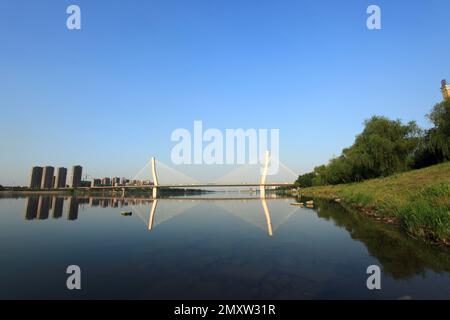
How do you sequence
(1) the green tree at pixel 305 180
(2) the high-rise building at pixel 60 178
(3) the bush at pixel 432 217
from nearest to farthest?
(3) the bush at pixel 432 217, (1) the green tree at pixel 305 180, (2) the high-rise building at pixel 60 178

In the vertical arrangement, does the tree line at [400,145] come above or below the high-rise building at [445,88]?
below

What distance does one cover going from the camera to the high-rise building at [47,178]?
138 m

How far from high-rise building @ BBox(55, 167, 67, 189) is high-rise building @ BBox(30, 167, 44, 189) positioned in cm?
977

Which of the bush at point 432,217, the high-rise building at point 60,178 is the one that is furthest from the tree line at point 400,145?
the high-rise building at point 60,178

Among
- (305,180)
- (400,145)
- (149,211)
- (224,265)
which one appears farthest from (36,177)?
(224,265)

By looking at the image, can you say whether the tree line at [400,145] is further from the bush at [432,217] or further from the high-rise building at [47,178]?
the high-rise building at [47,178]

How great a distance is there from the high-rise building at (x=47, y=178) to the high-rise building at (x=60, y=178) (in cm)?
418

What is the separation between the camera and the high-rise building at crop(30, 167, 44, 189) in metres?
138

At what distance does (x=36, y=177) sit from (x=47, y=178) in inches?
208

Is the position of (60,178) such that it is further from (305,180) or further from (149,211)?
(149,211)

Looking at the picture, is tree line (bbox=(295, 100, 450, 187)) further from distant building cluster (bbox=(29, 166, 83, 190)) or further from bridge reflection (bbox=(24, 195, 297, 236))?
distant building cluster (bbox=(29, 166, 83, 190))

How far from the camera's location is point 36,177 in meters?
139
